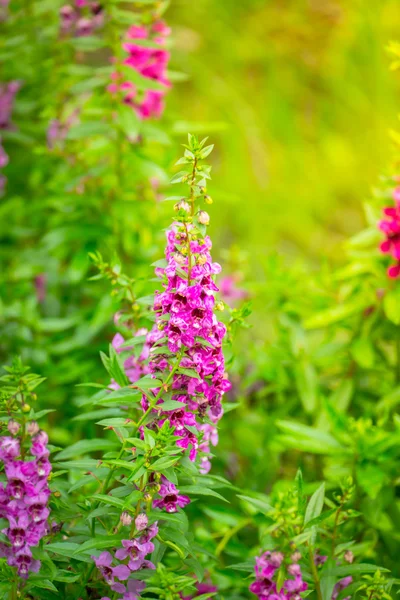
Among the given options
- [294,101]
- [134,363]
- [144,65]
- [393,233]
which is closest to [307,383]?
[393,233]

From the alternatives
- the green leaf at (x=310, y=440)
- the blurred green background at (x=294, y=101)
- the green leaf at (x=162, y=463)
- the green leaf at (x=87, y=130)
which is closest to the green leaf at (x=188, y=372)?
the green leaf at (x=162, y=463)

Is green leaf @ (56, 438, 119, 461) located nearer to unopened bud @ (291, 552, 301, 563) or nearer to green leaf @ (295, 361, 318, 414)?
unopened bud @ (291, 552, 301, 563)

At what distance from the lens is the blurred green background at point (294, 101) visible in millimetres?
3012

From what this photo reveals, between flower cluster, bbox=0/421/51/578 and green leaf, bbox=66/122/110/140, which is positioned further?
green leaf, bbox=66/122/110/140

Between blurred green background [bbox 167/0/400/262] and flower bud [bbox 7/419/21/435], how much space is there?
2.08 meters

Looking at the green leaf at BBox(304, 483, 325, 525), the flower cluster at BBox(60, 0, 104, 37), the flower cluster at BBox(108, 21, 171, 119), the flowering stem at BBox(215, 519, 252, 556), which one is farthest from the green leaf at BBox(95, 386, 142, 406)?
the flower cluster at BBox(60, 0, 104, 37)

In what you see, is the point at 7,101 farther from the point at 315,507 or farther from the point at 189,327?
the point at 315,507

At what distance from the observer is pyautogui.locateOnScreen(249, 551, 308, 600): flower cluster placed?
0.85 metres

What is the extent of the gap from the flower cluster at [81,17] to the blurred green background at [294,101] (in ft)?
4.01

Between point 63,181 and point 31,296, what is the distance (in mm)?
312

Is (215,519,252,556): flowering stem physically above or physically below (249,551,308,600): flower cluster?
below

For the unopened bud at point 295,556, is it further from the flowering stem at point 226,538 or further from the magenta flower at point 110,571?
the flowering stem at point 226,538

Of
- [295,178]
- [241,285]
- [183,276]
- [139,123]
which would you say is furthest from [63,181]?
[295,178]

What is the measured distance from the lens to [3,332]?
5.62 ft
